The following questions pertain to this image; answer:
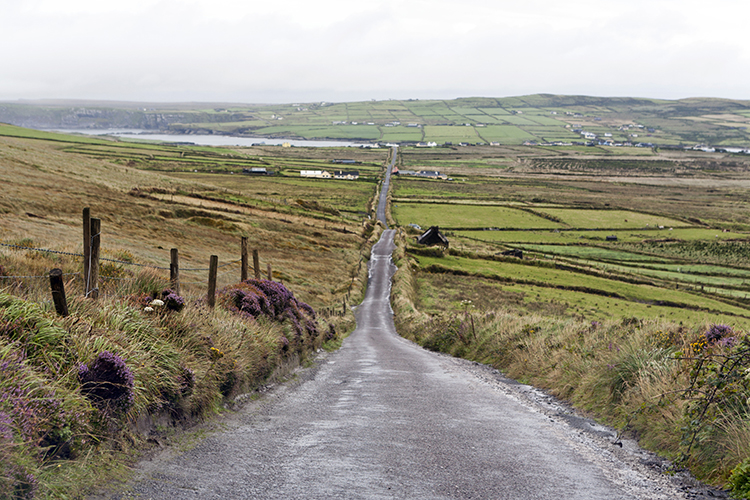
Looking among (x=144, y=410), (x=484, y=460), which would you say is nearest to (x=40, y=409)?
(x=144, y=410)

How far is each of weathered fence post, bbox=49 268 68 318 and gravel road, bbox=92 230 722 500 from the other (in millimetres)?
2438

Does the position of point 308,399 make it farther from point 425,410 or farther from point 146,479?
point 146,479

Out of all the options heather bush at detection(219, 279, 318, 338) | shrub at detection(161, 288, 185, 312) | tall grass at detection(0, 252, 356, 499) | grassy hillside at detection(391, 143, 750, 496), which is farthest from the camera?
heather bush at detection(219, 279, 318, 338)

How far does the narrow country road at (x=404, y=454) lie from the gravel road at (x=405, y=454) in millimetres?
16

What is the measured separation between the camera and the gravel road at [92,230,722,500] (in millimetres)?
5855

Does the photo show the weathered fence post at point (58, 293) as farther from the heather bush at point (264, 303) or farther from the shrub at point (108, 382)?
the heather bush at point (264, 303)

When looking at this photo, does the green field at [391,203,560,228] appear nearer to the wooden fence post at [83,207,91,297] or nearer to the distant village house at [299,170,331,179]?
the distant village house at [299,170,331,179]

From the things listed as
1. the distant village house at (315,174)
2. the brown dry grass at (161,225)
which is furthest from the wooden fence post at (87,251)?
the distant village house at (315,174)

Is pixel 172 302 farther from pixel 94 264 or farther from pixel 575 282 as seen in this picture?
pixel 575 282

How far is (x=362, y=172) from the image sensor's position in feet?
605

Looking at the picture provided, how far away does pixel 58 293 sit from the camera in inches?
276

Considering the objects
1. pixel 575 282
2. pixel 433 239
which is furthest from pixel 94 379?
pixel 433 239

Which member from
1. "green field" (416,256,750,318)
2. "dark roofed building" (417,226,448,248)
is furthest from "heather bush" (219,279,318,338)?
"dark roofed building" (417,226,448,248)

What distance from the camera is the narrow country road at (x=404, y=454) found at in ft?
19.2
